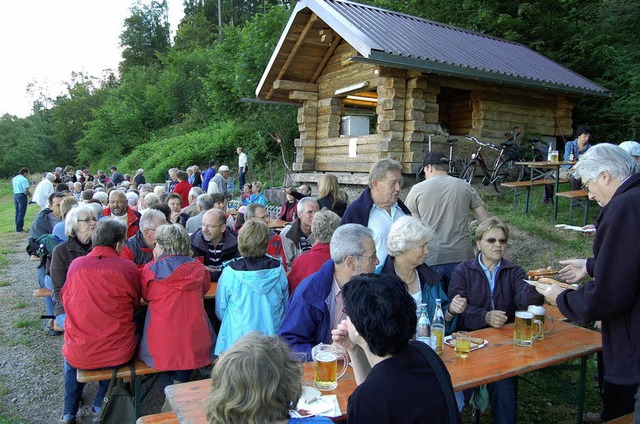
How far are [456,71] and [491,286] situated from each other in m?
6.33

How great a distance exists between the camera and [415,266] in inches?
119

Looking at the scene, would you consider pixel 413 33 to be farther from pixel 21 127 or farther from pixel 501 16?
pixel 21 127

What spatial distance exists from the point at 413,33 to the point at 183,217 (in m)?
7.00

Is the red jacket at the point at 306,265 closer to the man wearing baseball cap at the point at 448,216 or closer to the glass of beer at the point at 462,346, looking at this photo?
the man wearing baseball cap at the point at 448,216

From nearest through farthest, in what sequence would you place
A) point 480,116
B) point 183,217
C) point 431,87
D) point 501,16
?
point 183,217, point 431,87, point 480,116, point 501,16

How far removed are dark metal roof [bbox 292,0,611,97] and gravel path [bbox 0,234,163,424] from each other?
21.1ft

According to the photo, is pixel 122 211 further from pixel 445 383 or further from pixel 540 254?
pixel 540 254

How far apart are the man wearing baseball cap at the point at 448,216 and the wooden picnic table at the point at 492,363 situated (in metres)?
1.16

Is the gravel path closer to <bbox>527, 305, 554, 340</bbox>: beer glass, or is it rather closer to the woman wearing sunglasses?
the woman wearing sunglasses

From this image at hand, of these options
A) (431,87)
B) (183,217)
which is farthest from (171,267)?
(431,87)

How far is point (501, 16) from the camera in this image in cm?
1395

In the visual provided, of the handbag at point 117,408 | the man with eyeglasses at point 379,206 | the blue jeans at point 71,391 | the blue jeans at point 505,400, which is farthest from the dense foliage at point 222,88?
the blue jeans at point 71,391

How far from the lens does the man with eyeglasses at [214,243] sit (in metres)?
4.55

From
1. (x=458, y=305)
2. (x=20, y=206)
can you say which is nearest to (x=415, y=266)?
(x=458, y=305)
